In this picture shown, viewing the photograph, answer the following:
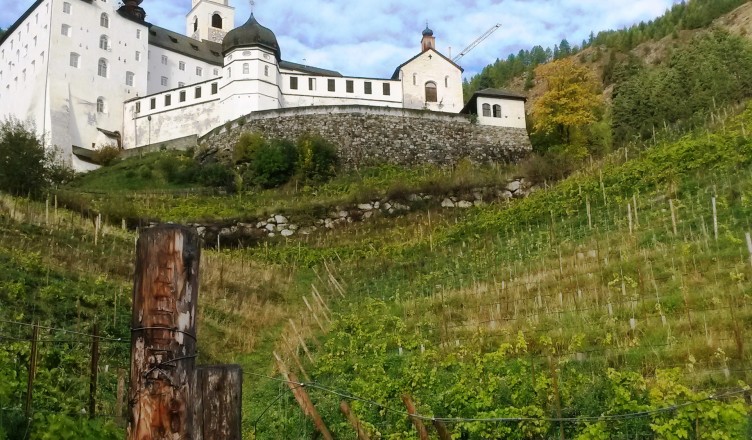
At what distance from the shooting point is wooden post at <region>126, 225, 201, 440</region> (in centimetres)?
446

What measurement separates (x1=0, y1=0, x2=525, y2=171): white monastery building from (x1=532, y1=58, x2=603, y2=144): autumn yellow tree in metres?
2.11

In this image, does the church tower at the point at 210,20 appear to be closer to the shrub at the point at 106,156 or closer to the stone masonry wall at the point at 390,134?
the shrub at the point at 106,156

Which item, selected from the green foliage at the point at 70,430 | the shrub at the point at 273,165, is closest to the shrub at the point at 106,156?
the shrub at the point at 273,165

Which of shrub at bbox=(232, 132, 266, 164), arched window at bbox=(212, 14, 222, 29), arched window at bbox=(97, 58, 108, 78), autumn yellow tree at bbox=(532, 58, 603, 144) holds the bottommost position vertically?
shrub at bbox=(232, 132, 266, 164)

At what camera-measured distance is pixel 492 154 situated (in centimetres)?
4203

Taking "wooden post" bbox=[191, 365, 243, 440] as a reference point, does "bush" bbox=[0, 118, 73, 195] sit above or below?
above

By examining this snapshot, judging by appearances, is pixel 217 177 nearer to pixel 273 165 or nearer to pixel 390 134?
pixel 273 165

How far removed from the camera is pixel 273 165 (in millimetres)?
37000

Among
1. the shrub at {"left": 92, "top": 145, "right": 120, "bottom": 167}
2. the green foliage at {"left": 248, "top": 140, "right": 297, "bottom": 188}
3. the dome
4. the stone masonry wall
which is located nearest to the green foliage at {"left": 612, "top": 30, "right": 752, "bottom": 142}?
the stone masonry wall

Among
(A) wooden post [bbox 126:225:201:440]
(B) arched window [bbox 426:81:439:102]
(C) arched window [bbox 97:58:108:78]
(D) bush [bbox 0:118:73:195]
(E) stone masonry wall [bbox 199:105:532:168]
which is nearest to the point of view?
(A) wooden post [bbox 126:225:201:440]

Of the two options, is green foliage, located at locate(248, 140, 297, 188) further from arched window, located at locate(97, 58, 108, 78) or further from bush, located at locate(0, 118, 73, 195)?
arched window, located at locate(97, 58, 108, 78)

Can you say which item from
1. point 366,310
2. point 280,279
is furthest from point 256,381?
point 280,279

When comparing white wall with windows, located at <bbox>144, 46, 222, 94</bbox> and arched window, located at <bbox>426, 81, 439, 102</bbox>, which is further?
white wall with windows, located at <bbox>144, 46, 222, 94</bbox>

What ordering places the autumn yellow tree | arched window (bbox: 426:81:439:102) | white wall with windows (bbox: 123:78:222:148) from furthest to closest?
arched window (bbox: 426:81:439:102)
white wall with windows (bbox: 123:78:222:148)
the autumn yellow tree
